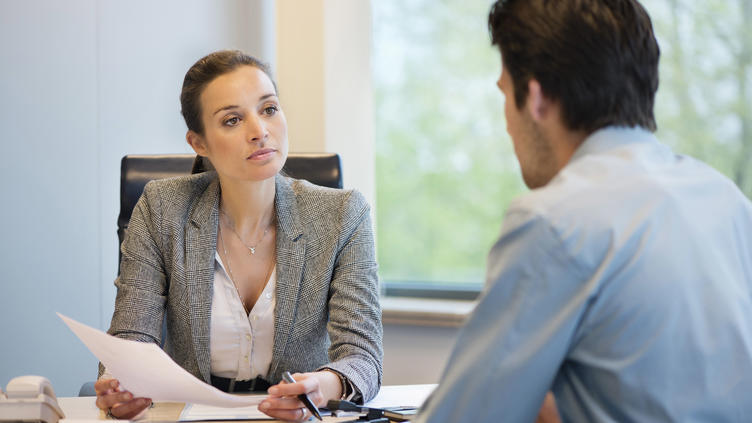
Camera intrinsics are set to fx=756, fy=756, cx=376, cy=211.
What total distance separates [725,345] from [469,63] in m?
2.64

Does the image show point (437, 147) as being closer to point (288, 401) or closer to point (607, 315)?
point (288, 401)

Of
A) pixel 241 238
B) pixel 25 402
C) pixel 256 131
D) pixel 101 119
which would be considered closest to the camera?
pixel 25 402

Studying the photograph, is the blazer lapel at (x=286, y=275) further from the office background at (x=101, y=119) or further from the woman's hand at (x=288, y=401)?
the office background at (x=101, y=119)

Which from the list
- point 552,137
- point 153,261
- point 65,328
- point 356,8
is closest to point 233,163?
point 153,261

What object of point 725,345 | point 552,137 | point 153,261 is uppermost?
point 552,137

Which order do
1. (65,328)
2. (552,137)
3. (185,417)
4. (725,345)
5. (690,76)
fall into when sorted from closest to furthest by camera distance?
(725,345) < (552,137) < (185,417) < (65,328) < (690,76)

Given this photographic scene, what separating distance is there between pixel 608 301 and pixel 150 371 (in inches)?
32.4

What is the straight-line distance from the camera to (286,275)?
5.86 feet

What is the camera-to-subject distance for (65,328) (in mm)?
2664

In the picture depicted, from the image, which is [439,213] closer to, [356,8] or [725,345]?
[356,8]

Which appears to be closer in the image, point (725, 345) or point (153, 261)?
point (725, 345)

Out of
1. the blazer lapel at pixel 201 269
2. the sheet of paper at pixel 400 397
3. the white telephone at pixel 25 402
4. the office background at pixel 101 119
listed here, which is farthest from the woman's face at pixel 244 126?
the office background at pixel 101 119

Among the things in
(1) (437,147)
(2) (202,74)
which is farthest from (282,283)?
(1) (437,147)

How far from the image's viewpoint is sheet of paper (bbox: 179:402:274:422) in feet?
4.38
